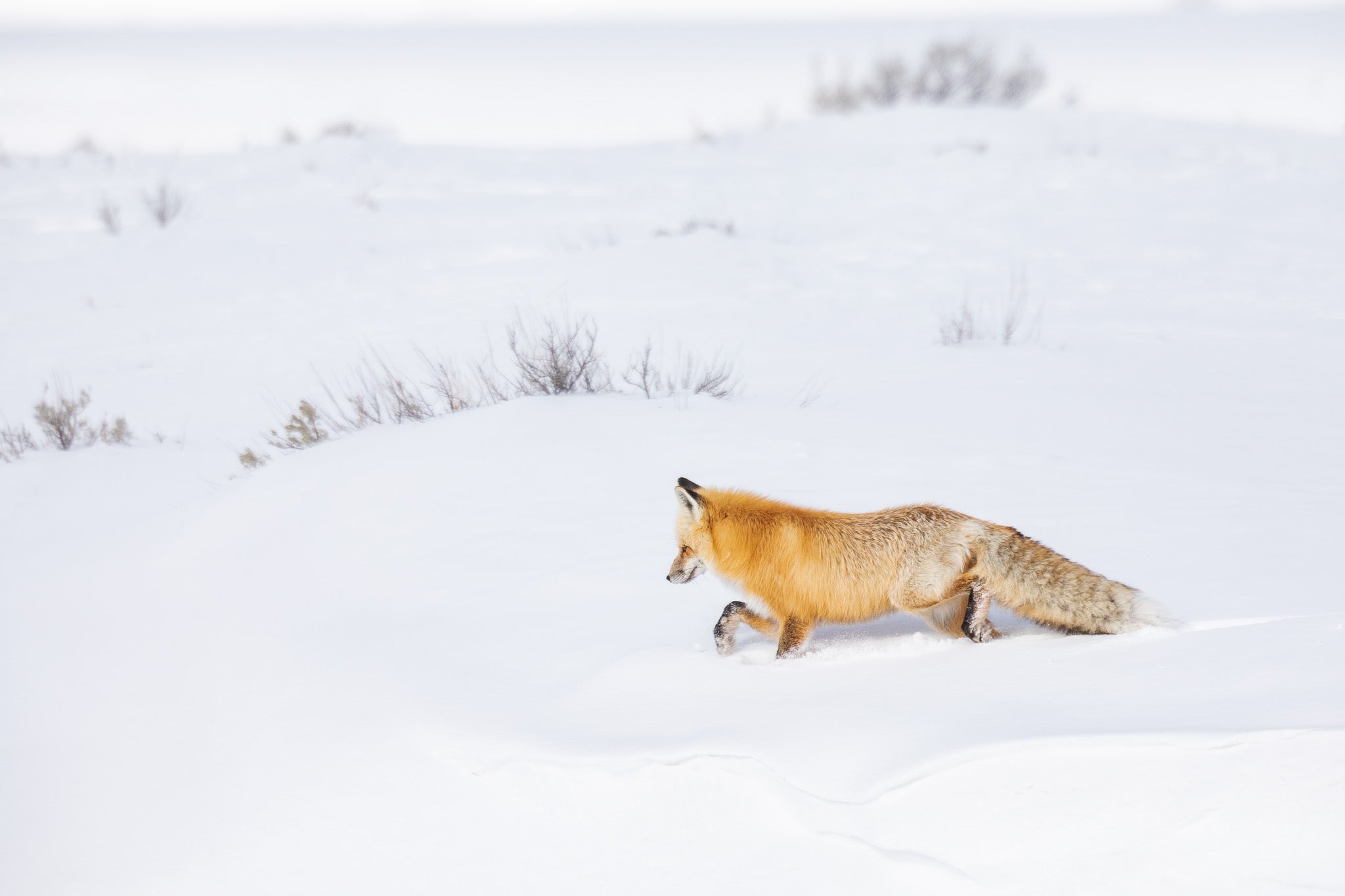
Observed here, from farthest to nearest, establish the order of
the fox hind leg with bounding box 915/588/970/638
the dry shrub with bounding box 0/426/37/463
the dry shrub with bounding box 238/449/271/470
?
the dry shrub with bounding box 0/426/37/463
the dry shrub with bounding box 238/449/271/470
the fox hind leg with bounding box 915/588/970/638

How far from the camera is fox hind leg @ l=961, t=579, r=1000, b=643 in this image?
363cm

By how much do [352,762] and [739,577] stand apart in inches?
59.0

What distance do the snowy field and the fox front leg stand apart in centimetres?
9

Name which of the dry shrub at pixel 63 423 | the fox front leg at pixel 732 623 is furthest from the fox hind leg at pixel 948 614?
the dry shrub at pixel 63 423

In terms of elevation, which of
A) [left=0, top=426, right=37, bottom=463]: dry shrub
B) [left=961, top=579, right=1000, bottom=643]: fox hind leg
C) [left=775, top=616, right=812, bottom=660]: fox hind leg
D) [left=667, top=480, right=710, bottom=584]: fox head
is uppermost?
[left=667, top=480, right=710, bottom=584]: fox head

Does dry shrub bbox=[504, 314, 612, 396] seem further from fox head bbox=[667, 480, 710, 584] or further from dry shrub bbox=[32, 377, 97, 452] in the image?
dry shrub bbox=[32, 377, 97, 452]

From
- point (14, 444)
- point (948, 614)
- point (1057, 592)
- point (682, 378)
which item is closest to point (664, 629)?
point (948, 614)

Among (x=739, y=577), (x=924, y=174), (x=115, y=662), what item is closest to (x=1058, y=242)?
(x=924, y=174)

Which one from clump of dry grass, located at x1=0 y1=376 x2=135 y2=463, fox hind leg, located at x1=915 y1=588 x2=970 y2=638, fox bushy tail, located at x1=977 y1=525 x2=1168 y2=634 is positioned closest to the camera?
fox bushy tail, located at x1=977 y1=525 x2=1168 y2=634

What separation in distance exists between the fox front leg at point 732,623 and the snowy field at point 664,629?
0.09m

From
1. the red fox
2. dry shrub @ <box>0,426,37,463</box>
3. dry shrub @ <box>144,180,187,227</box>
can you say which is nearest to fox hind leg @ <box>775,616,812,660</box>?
the red fox

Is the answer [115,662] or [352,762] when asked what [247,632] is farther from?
[352,762]

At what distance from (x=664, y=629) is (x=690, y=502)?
2.33ft

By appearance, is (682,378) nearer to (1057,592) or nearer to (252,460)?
(252,460)
